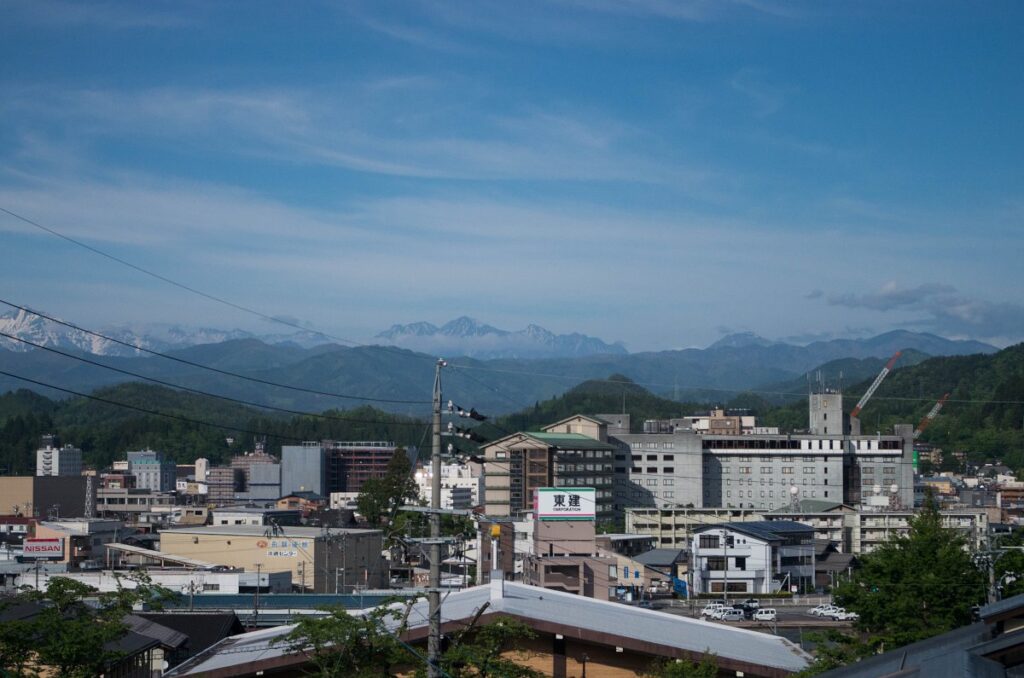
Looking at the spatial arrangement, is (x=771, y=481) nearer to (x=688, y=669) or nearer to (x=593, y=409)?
(x=593, y=409)

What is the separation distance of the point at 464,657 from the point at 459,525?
25.7 metres

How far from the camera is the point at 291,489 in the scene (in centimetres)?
7981

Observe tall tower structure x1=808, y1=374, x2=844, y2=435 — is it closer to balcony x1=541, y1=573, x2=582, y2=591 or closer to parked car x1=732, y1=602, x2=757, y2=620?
parked car x1=732, y1=602, x2=757, y2=620

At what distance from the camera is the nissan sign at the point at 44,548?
33.5 meters

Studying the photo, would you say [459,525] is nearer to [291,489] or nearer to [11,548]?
[11,548]

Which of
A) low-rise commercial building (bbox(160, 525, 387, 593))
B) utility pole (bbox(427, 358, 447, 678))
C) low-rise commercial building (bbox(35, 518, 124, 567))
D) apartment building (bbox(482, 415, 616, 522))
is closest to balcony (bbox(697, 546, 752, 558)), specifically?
low-rise commercial building (bbox(160, 525, 387, 593))

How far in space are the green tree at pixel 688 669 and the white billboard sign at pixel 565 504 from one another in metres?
17.0

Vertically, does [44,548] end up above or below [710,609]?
above

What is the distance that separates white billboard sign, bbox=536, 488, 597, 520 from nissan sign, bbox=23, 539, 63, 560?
1533cm

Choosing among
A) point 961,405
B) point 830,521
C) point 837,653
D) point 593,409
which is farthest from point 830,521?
point 961,405

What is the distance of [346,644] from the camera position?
9.07 m

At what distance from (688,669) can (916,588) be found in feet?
15.0

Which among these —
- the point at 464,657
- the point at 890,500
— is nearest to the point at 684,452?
the point at 890,500

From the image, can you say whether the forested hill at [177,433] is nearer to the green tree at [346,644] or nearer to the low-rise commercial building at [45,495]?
the low-rise commercial building at [45,495]
